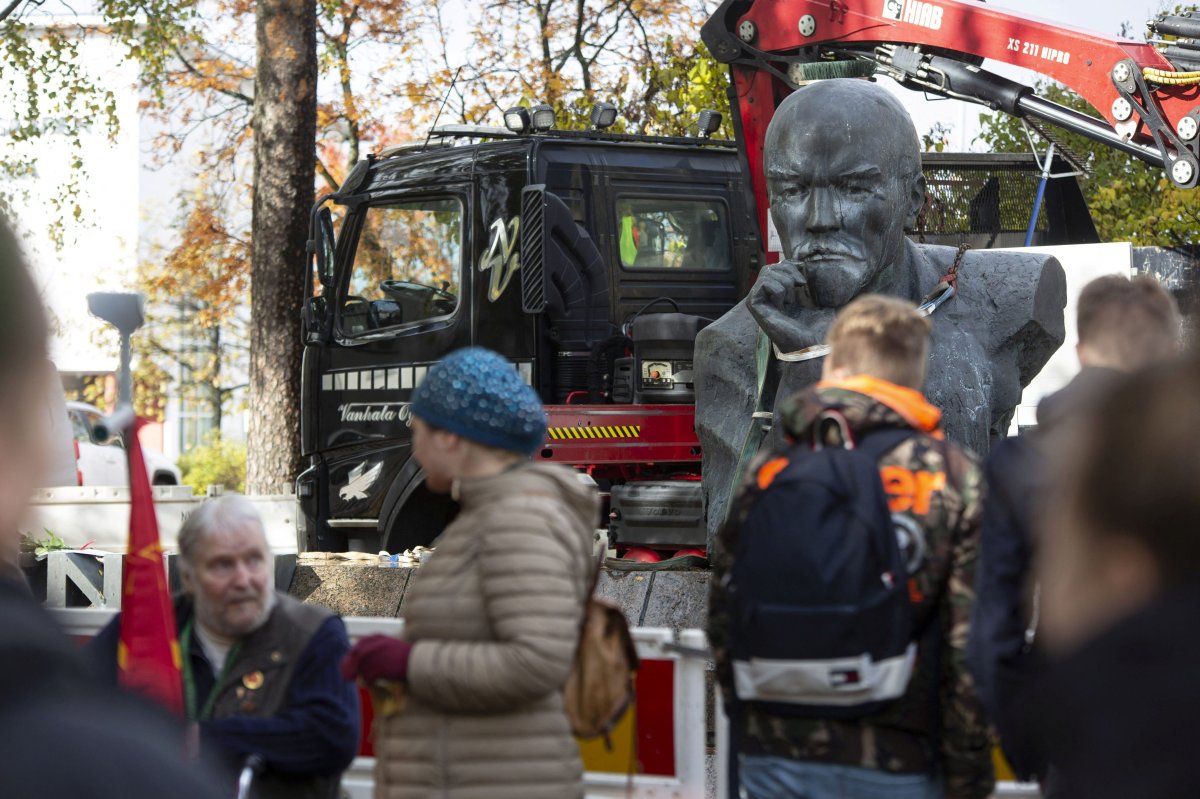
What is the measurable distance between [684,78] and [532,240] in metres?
9.86

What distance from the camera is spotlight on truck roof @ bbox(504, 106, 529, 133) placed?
36.5ft

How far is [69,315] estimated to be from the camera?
3831cm

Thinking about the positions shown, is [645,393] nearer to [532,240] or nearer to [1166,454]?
[532,240]

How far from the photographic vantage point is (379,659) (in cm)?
330

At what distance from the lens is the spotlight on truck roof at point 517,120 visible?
1113 centimetres

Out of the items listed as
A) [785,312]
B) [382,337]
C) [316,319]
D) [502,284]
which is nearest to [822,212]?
[785,312]

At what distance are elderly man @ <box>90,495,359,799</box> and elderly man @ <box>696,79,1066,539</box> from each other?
2.58m

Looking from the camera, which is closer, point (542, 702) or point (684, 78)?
point (542, 702)

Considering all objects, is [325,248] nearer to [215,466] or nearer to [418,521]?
[418,521]

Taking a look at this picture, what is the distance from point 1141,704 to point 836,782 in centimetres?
157

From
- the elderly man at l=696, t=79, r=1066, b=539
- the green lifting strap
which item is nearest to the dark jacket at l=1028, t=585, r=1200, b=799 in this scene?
the elderly man at l=696, t=79, r=1066, b=539

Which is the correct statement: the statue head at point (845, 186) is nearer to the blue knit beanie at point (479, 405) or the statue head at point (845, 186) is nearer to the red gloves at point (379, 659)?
the blue knit beanie at point (479, 405)

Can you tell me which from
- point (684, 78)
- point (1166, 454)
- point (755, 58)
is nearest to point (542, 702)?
point (1166, 454)

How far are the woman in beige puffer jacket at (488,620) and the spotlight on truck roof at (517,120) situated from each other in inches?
310
